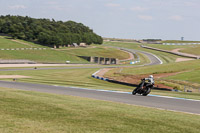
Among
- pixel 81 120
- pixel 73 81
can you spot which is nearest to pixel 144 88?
pixel 81 120

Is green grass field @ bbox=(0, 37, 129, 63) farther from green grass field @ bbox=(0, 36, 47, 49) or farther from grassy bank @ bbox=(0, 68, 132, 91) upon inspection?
grassy bank @ bbox=(0, 68, 132, 91)

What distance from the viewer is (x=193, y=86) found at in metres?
34.5

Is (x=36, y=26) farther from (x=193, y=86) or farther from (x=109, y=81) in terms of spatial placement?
(x=193, y=86)

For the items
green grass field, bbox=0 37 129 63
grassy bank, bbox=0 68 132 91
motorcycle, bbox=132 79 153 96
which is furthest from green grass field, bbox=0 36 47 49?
motorcycle, bbox=132 79 153 96

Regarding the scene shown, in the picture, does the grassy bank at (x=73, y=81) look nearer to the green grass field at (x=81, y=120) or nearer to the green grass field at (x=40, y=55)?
the green grass field at (x=81, y=120)

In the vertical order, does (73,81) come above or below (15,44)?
below

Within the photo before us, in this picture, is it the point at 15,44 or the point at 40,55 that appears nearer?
the point at 40,55

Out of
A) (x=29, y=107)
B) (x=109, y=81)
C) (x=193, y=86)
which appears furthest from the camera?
(x=109, y=81)

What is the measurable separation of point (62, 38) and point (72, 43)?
37.8ft

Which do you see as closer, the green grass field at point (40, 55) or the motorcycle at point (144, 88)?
the motorcycle at point (144, 88)

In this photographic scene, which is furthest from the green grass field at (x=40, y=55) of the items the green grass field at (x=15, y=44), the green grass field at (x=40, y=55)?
the green grass field at (x=15, y=44)

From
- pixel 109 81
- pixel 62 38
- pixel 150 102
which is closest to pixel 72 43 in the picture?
pixel 62 38

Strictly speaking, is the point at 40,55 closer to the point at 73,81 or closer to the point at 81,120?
the point at 73,81

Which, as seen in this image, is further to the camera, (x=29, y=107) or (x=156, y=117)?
(x=29, y=107)
